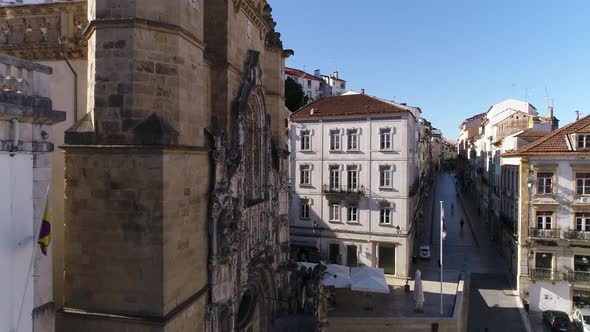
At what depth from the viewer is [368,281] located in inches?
925

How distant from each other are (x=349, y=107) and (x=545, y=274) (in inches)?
678

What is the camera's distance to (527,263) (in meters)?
28.5

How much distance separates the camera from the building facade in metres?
6.26

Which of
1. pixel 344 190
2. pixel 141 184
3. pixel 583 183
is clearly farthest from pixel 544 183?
pixel 141 184

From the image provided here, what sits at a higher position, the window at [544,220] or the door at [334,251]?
the window at [544,220]

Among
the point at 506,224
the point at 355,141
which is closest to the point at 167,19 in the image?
the point at 355,141

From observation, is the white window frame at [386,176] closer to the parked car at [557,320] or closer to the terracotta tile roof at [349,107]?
the terracotta tile roof at [349,107]

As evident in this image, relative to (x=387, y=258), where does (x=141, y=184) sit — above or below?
above

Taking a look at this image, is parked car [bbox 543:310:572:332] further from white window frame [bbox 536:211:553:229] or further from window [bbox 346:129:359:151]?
window [bbox 346:129:359:151]

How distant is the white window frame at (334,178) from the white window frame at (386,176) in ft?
10.6

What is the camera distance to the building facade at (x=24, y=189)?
20.5 feet

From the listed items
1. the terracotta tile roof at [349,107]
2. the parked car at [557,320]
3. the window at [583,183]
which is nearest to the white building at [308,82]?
the terracotta tile roof at [349,107]

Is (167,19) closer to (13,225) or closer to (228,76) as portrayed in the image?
(228,76)

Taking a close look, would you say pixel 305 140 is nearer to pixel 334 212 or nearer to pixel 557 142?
pixel 334 212
